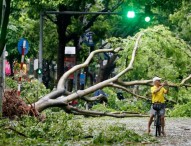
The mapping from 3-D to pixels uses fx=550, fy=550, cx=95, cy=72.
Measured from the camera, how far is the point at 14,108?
62.7 feet

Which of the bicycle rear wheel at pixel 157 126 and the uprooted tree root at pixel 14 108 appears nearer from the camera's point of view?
the bicycle rear wheel at pixel 157 126

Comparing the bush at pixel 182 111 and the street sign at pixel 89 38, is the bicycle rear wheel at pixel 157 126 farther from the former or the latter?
the street sign at pixel 89 38

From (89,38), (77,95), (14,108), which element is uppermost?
(89,38)

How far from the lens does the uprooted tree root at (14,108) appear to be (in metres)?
18.9

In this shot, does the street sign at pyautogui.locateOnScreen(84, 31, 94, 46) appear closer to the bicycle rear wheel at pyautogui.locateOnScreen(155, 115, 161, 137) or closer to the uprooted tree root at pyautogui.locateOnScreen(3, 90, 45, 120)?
the uprooted tree root at pyautogui.locateOnScreen(3, 90, 45, 120)

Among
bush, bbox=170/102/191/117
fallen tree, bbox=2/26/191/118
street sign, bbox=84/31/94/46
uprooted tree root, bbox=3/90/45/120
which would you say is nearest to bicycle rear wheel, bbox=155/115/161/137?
uprooted tree root, bbox=3/90/45/120

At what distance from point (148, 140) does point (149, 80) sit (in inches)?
347

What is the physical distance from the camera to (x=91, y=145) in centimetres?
1351

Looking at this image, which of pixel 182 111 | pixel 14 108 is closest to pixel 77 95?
pixel 14 108

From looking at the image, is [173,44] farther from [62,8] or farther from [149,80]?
[62,8]

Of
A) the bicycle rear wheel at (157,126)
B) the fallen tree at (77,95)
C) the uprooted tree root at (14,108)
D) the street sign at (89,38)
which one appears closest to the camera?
the bicycle rear wheel at (157,126)

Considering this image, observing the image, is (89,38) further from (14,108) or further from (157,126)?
(157,126)

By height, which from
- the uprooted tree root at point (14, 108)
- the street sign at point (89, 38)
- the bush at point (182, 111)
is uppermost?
the street sign at point (89, 38)

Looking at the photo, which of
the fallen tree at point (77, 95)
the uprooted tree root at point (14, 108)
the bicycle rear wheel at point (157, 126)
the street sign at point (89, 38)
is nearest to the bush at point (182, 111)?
the fallen tree at point (77, 95)
